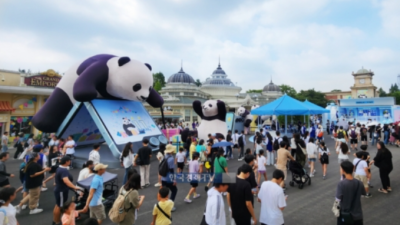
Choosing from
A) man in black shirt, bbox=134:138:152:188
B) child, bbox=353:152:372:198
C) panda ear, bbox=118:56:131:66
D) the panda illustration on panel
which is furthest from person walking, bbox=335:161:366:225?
the panda illustration on panel

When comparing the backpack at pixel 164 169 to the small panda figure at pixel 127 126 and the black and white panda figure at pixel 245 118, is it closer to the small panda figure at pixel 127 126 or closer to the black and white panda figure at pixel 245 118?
the small panda figure at pixel 127 126

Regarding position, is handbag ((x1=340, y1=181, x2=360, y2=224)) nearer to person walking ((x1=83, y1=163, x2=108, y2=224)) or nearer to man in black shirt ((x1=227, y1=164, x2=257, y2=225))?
man in black shirt ((x1=227, y1=164, x2=257, y2=225))

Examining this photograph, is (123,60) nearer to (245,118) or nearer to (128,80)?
(128,80)

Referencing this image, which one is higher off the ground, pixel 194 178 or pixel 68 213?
pixel 68 213

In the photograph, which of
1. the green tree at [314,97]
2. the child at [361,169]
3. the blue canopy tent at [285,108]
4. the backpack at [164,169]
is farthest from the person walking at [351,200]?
the green tree at [314,97]

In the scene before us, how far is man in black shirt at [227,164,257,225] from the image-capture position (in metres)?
3.21

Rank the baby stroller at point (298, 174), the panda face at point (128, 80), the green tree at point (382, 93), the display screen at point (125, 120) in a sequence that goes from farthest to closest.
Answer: the green tree at point (382, 93) → the panda face at point (128, 80) → the display screen at point (125, 120) → the baby stroller at point (298, 174)

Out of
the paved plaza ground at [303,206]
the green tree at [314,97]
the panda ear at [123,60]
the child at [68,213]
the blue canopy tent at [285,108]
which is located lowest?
the paved plaza ground at [303,206]

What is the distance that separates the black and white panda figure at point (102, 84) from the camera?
395 inches

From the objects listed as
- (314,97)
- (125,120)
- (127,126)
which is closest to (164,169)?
(127,126)

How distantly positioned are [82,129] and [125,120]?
2.74m

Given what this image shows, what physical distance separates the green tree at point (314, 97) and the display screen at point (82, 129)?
4603 centimetres

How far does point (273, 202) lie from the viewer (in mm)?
3266

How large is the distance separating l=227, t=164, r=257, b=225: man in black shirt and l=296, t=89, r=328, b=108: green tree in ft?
166
